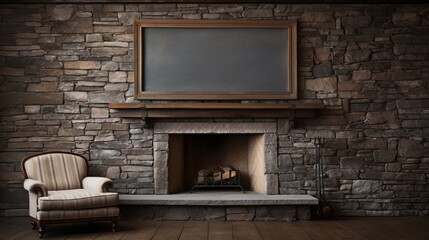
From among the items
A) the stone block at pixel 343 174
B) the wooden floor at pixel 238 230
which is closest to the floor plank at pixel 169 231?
the wooden floor at pixel 238 230

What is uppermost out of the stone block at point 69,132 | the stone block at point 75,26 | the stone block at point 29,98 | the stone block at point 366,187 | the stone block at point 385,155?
the stone block at point 75,26

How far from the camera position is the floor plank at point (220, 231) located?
486 cm

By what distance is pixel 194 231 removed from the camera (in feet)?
17.0

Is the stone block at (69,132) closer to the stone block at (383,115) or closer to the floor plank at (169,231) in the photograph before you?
the floor plank at (169,231)

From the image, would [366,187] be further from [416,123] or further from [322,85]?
[322,85]

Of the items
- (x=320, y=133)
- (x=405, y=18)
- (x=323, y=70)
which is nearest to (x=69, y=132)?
(x=320, y=133)

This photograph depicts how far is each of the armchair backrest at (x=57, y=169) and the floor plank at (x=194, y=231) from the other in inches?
53.5

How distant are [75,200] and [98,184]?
46 cm

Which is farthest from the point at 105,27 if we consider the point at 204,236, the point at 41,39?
the point at 204,236

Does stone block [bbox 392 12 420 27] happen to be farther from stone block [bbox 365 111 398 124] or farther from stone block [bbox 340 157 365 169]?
stone block [bbox 340 157 365 169]

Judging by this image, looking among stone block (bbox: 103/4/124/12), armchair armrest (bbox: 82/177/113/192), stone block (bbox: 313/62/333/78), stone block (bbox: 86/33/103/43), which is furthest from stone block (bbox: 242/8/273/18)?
armchair armrest (bbox: 82/177/113/192)

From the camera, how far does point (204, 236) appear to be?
491 centimetres

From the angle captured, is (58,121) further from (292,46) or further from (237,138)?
(292,46)

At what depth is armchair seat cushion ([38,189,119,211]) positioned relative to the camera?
4.96 metres
